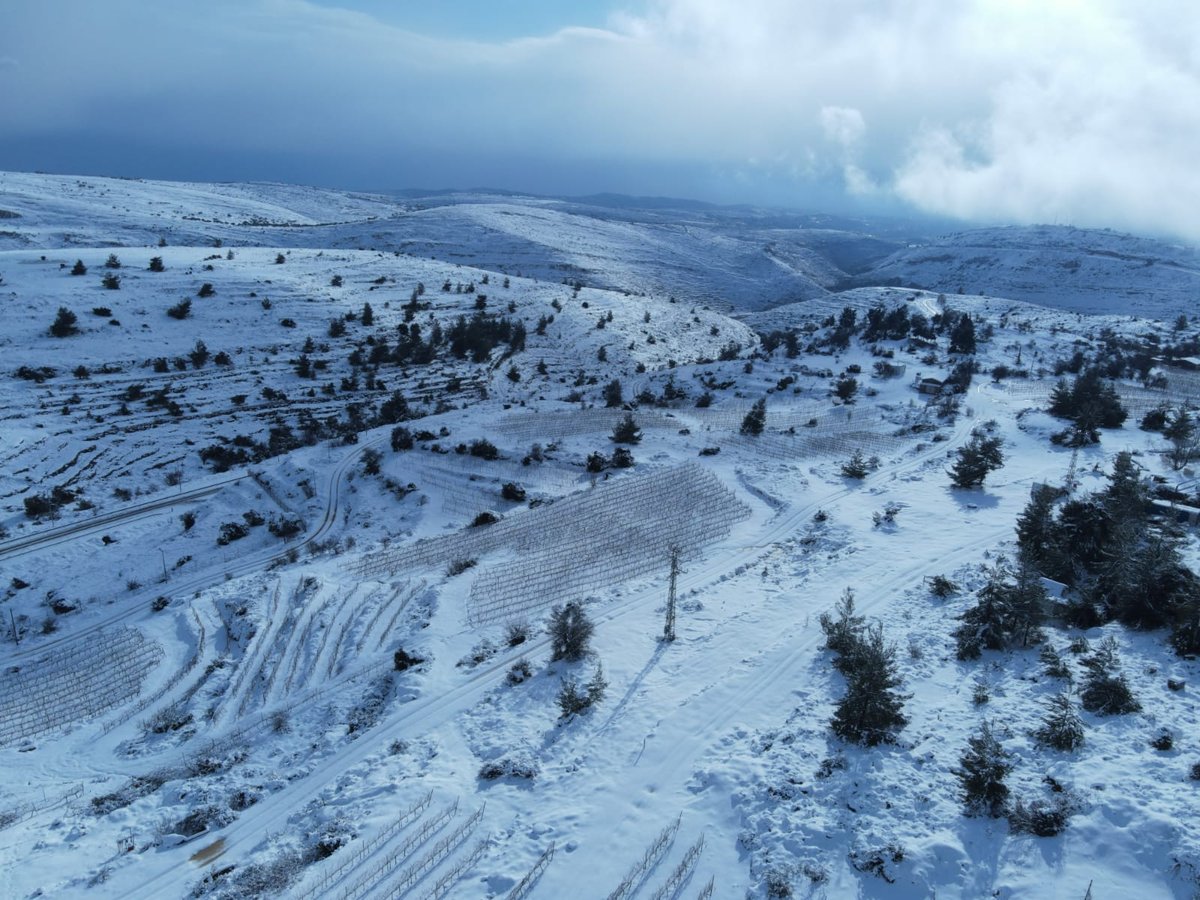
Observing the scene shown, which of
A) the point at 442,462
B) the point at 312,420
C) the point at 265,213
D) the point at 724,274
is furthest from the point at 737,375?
the point at 265,213

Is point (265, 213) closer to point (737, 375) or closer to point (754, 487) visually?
point (737, 375)

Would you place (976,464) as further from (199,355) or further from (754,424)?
(199,355)

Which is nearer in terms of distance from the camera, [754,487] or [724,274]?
[754,487]

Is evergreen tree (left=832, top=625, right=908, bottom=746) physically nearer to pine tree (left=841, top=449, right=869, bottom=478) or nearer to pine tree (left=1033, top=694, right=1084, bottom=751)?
pine tree (left=1033, top=694, right=1084, bottom=751)

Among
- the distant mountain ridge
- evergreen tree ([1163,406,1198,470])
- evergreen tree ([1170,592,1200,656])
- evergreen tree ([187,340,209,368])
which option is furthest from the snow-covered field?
the distant mountain ridge

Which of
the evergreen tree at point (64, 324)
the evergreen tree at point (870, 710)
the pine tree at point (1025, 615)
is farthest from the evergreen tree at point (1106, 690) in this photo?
the evergreen tree at point (64, 324)

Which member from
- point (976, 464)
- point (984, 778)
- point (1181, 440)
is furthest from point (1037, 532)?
point (1181, 440)

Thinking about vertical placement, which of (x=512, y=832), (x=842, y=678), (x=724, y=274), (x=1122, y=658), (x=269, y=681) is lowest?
(x=269, y=681)
